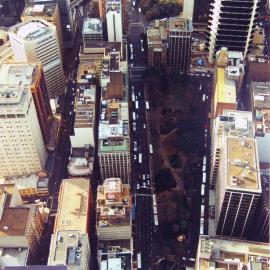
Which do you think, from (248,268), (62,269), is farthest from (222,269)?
(62,269)

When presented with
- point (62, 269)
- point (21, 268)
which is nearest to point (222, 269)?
point (62, 269)

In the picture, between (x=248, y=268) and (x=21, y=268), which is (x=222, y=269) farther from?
(x=21, y=268)

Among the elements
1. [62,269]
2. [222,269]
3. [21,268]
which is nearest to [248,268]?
[222,269]

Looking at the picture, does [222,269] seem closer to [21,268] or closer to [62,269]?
[62,269]

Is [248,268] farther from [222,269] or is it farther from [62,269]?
[62,269]

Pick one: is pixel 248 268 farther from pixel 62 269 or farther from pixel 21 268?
pixel 21 268
